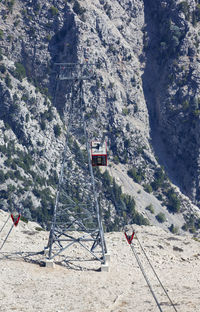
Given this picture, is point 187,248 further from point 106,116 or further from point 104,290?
point 106,116

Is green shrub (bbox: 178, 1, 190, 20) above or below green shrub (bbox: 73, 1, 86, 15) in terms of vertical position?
above

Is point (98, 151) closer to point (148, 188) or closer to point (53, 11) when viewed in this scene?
point (148, 188)

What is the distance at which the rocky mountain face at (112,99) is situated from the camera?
138750 millimetres

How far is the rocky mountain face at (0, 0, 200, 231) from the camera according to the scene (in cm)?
13875

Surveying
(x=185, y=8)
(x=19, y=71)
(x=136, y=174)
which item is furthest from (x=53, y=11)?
(x=136, y=174)

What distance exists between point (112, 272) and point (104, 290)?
5.01 m

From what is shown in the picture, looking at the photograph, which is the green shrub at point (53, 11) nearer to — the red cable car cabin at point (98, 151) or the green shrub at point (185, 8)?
the green shrub at point (185, 8)

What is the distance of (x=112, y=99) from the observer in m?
161

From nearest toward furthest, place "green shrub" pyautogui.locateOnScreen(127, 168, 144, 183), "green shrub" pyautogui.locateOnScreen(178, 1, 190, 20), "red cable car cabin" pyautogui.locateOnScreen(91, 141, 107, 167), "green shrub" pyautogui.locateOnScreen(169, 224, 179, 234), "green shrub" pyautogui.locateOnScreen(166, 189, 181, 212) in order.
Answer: "red cable car cabin" pyautogui.locateOnScreen(91, 141, 107, 167), "green shrub" pyautogui.locateOnScreen(169, 224, 179, 234), "green shrub" pyautogui.locateOnScreen(166, 189, 181, 212), "green shrub" pyautogui.locateOnScreen(127, 168, 144, 183), "green shrub" pyautogui.locateOnScreen(178, 1, 190, 20)

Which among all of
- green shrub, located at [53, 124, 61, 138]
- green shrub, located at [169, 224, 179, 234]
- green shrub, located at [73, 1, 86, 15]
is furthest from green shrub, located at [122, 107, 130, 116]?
green shrub, located at [169, 224, 179, 234]

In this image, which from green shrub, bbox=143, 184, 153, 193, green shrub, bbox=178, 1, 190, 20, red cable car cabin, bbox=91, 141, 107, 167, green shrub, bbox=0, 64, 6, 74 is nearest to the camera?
red cable car cabin, bbox=91, 141, 107, 167

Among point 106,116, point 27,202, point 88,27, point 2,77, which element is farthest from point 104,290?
point 88,27

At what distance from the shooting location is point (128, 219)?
140m

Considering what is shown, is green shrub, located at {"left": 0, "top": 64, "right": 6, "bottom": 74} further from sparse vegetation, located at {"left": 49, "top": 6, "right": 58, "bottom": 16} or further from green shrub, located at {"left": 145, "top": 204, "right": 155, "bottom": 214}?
green shrub, located at {"left": 145, "top": 204, "right": 155, "bottom": 214}
